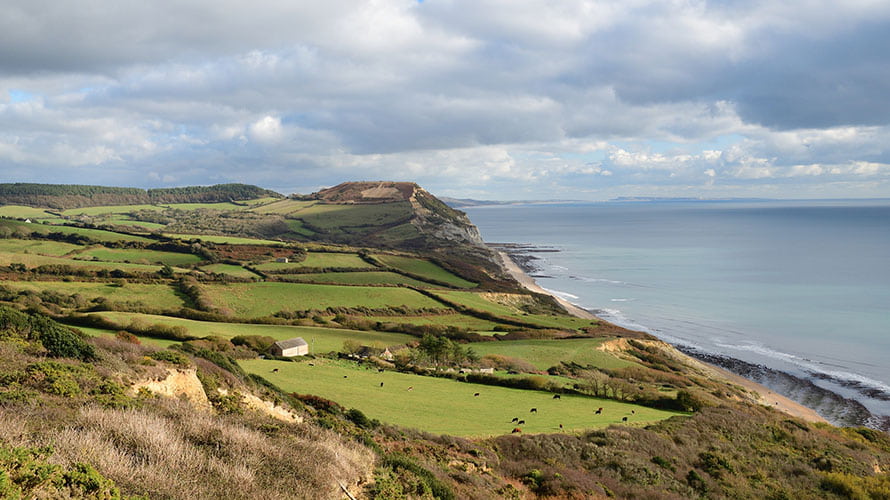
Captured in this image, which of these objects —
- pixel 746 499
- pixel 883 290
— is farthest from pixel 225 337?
pixel 883 290

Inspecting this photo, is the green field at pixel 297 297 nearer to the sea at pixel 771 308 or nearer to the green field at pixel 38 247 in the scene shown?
the sea at pixel 771 308

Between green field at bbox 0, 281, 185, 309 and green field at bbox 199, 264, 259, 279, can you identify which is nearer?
green field at bbox 0, 281, 185, 309

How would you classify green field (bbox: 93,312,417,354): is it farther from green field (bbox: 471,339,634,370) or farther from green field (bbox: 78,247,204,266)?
green field (bbox: 78,247,204,266)

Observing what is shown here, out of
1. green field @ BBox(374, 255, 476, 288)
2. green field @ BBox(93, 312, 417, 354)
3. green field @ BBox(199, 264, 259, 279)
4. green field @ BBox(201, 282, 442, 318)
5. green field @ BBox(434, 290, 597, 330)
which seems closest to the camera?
green field @ BBox(93, 312, 417, 354)

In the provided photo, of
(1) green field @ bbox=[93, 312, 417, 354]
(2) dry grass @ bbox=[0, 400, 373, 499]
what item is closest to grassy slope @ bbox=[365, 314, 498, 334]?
(1) green field @ bbox=[93, 312, 417, 354]

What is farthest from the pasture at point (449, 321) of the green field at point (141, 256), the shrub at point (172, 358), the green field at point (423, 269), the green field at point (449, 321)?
the shrub at point (172, 358)

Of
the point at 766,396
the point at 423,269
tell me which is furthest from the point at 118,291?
the point at 766,396

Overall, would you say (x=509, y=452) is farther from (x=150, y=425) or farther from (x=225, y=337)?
(x=225, y=337)
